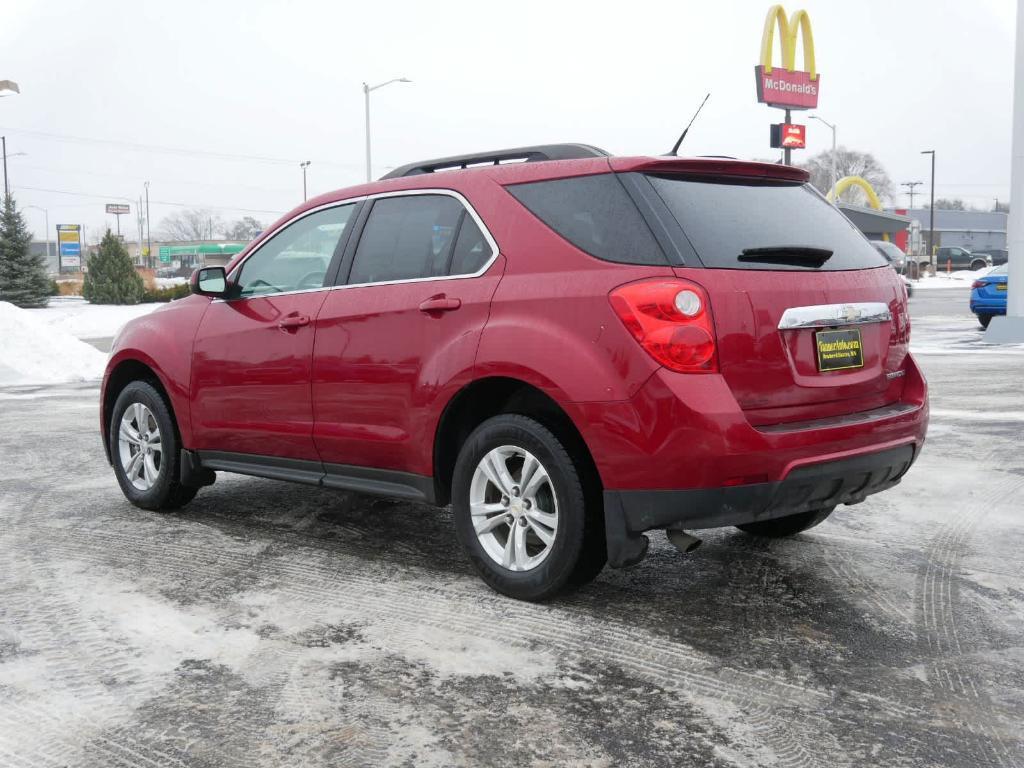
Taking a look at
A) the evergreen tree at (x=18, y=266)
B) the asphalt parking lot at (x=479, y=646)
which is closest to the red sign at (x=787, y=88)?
the evergreen tree at (x=18, y=266)

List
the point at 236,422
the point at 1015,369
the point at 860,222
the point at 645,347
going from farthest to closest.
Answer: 1. the point at 860,222
2. the point at 1015,369
3. the point at 236,422
4. the point at 645,347

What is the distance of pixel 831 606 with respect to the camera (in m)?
4.44

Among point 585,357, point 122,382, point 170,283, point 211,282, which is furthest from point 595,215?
Answer: point 170,283

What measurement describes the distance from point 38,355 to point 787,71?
55.2m

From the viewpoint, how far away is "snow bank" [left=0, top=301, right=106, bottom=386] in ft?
48.5

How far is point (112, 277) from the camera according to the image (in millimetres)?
37625

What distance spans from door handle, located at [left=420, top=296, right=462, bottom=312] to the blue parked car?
1710 centimetres

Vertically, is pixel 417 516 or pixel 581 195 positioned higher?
pixel 581 195

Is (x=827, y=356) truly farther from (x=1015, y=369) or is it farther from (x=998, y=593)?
(x=1015, y=369)

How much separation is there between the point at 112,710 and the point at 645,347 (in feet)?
6.99

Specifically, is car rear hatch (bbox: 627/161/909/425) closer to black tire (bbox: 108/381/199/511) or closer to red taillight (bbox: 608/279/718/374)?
red taillight (bbox: 608/279/718/374)

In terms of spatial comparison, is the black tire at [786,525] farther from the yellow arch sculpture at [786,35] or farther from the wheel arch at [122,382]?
the yellow arch sculpture at [786,35]

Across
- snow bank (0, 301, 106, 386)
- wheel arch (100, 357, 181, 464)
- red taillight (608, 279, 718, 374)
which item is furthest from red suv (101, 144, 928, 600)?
snow bank (0, 301, 106, 386)

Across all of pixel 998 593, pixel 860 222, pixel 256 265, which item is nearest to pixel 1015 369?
pixel 998 593
